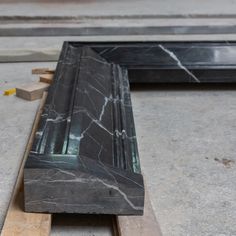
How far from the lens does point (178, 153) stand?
1740 millimetres

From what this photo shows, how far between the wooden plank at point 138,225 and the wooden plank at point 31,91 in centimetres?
121

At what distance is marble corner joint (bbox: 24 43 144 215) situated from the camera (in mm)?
1162

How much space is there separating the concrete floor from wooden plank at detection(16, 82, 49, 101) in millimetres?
36

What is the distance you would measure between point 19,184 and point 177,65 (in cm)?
134

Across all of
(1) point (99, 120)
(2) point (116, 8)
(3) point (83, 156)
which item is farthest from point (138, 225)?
(2) point (116, 8)

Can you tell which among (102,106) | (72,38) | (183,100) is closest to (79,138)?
(102,106)

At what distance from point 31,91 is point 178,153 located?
0.93 m

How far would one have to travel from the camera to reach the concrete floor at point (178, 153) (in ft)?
4.28

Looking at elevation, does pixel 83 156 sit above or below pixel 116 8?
below

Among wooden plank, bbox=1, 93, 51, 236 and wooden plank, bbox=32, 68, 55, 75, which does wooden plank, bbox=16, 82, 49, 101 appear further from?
wooden plank, bbox=1, 93, 51, 236

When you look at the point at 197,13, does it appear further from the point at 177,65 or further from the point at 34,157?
the point at 34,157

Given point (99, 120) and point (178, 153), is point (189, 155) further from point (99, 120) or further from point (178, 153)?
point (99, 120)

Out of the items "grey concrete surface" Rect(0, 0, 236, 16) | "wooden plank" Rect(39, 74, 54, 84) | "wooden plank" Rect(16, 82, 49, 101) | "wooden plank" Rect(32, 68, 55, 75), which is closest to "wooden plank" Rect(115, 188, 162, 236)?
"wooden plank" Rect(16, 82, 49, 101)

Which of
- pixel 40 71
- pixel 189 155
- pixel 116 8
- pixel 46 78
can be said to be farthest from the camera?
pixel 116 8
